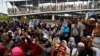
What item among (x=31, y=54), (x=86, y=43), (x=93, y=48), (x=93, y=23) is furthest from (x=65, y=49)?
(x=93, y=23)

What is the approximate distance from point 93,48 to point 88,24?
545cm

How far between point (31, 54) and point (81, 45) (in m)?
3.79

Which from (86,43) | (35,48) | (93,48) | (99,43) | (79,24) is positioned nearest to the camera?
(99,43)

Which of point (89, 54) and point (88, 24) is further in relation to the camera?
point (88, 24)

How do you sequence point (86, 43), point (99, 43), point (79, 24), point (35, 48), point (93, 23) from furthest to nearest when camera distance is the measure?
point (79, 24) → point (93, 23) → point (35, 48) → point (86, 43) → point (99, 43)

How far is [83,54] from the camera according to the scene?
463 inches

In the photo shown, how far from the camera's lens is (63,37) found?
2105 centimetres

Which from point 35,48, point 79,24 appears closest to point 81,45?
point 35,48

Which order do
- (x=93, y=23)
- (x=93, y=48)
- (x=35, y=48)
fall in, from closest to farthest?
(x=93, y=48) < (x=35, y=48) < (x=93, y=23)

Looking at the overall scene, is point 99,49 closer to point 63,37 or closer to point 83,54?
point 83,54

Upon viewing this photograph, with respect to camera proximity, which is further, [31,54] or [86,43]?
[31,54]

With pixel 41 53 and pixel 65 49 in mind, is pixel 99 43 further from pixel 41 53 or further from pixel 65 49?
pixel 41 53

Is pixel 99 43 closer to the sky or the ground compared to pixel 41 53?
closer to the sky

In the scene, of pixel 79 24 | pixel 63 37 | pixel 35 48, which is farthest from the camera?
pixel 63 37
